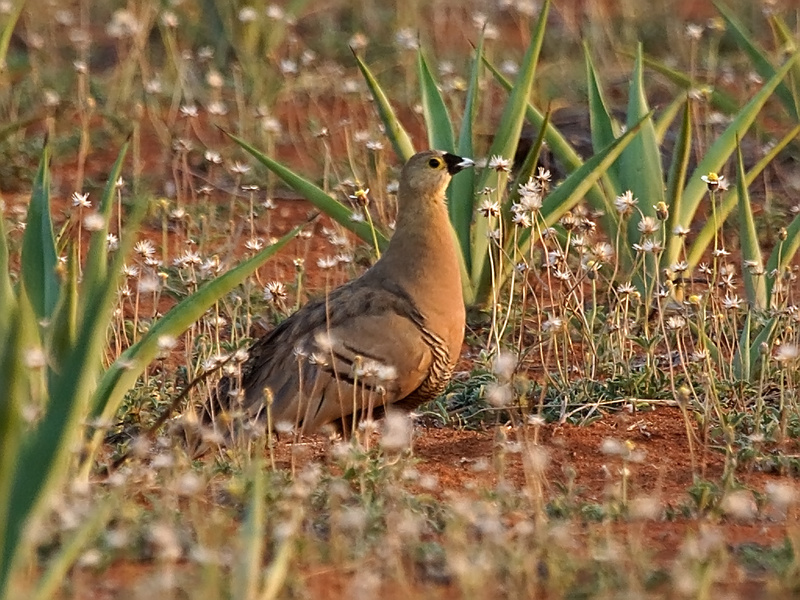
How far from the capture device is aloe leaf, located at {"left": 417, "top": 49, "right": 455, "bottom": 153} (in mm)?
6324

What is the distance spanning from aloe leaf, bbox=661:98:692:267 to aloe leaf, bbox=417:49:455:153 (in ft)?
3.06

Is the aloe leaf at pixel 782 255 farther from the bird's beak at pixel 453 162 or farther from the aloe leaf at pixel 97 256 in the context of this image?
the aloe leaf at pixel 97 256

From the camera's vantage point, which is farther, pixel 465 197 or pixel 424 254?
pixel 465 197

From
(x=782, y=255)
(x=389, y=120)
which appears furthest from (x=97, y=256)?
(x=782, y=255)

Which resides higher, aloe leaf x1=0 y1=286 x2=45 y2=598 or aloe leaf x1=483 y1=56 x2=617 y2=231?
aloe leaf x1=483 y1=56 x2=617 y2=231

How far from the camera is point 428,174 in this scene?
17.7 ft

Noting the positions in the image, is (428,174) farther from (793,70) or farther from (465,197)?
(793,70)

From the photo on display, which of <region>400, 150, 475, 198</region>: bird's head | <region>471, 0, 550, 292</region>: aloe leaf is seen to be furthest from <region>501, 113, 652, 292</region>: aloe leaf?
<region>400, 150, 475, 198</region>: bird's head

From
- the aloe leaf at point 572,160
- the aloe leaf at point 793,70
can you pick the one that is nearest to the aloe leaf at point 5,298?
the aloe leaf at point 572,160

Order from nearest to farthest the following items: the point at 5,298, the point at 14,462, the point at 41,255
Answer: the point at 14,462 → the point at 5,298 → the point at 41,255

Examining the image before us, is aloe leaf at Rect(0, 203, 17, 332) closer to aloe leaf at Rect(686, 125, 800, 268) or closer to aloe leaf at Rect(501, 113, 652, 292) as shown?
aloe leaf at Rect(501, 113, 652, 292)

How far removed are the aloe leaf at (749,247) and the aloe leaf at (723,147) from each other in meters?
0.41

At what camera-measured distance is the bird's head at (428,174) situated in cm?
539

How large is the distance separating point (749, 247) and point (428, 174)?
126cm
